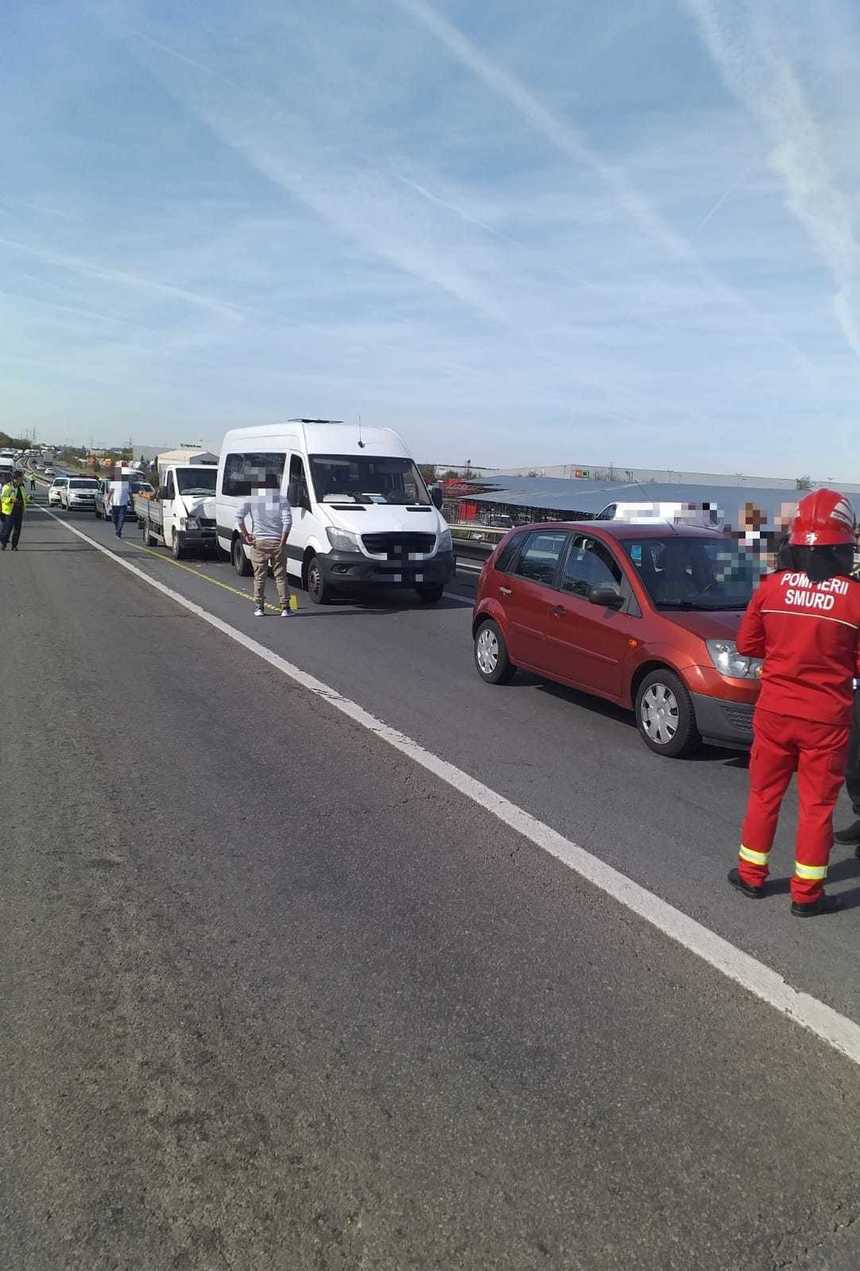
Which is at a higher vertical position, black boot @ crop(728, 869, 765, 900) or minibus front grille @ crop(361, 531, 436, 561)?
minibus front grille @ crop(361, 531, 436, 561)

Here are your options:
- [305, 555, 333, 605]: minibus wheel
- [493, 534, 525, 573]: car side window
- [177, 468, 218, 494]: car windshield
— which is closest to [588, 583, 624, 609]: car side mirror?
[493, 534, 525, 573]: car side window

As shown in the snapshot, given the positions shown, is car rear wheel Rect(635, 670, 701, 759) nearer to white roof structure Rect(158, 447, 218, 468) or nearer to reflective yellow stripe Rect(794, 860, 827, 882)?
reflective yellow stripe Rect(794, 860, 827, 882)

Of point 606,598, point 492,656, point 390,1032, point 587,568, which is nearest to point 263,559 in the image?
point 492,656

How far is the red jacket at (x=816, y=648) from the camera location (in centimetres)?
420

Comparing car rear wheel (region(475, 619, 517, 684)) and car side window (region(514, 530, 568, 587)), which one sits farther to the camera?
car rear wheel (region(475, 619, 517, 684))

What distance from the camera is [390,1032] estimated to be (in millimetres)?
3359

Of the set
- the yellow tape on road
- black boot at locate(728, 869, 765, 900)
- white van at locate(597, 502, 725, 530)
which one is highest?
white van at locate(597, 502, 725, 530)

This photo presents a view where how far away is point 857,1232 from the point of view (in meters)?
2.53

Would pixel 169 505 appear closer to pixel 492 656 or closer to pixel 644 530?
pixel 492 656

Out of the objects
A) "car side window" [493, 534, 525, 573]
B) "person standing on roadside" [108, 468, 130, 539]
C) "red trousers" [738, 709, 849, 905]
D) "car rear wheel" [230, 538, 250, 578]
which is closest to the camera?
"red trousers" [738, 709, 849, 905]

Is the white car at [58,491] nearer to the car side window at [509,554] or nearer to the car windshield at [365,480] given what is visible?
the car windshield at [365,480]

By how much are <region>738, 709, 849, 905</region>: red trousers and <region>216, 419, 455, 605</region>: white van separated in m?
Result: 10.2

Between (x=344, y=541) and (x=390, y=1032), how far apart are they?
11227mm

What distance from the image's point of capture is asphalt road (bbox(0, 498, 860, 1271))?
2525mm
